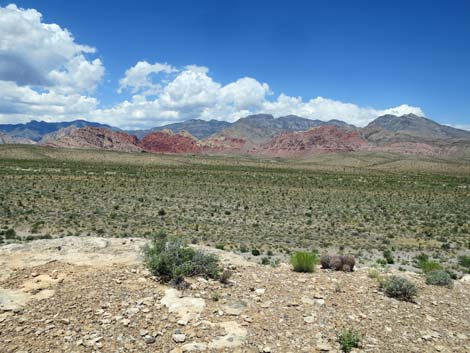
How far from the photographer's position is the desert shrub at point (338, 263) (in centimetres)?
992

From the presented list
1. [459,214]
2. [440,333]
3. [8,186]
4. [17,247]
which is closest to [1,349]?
[17,247]

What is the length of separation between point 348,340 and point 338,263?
3981mm

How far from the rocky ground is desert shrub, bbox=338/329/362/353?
0.13 m

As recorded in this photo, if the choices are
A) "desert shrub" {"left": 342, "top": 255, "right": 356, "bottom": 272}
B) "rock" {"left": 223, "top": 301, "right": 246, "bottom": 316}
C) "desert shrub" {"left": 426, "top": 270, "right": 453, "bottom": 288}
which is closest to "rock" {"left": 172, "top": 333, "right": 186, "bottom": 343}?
"rock" {"left": 223, "top": 301, "right": 246, "bottom": 316}

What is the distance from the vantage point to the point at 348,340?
20.2 ft

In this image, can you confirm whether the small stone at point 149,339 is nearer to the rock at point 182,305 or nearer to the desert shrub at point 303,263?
the rock at point 182,305

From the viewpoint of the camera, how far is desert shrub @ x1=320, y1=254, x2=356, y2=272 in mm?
9922

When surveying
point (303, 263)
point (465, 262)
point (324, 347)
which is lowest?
point (465, 262)

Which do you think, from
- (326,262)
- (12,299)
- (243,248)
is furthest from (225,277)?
(243,248)

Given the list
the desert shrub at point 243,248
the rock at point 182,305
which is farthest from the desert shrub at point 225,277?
the desert shrub at point 243,248

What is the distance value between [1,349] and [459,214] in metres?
35.1

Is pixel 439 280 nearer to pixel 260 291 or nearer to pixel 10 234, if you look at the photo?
pixel 260 291

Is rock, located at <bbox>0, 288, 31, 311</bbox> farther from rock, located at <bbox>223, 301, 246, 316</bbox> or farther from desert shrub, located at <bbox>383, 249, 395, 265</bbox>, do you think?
desert shrub, located at <bbox>383, 249, 395, 265</bbox>

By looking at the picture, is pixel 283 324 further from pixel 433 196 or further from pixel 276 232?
pixel 433 196
